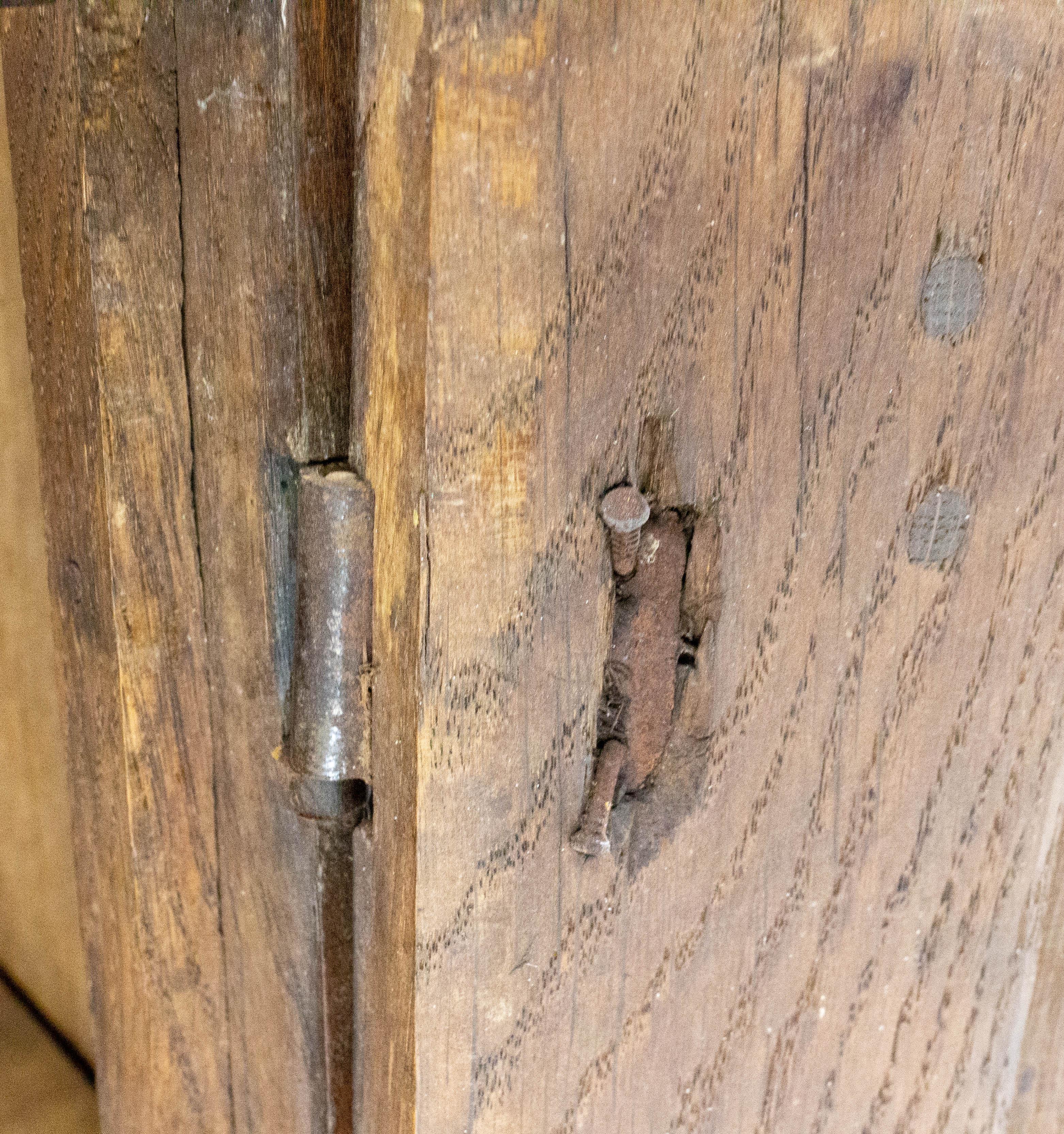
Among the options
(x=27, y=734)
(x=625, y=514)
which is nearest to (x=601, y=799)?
(x=625, y=514)

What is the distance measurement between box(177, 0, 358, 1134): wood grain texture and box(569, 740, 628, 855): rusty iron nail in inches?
8.4

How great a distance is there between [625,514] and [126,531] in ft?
1.18

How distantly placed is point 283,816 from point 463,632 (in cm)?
25

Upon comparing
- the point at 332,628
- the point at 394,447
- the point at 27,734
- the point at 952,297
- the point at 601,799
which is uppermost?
the point at 952,297

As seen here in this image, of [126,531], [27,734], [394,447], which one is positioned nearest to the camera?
[394,447]

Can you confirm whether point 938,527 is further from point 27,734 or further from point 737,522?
point 27,734

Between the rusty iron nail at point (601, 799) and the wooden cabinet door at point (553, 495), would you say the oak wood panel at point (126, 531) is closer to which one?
the wooden cabinet door at point (553, 495)

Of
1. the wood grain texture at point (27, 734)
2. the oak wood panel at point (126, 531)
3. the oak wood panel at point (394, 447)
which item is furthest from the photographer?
the wood grain texture at point (27, 734)

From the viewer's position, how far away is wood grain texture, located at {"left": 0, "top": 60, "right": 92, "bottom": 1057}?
0.84m

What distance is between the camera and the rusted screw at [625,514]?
1.93 ft

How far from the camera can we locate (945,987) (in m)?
0.84

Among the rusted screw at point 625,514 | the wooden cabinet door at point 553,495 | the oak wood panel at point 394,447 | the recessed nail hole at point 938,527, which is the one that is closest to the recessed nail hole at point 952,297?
the wooden cabinet door at point 553,495

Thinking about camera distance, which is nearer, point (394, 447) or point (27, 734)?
point (394, 447)

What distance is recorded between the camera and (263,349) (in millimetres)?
629
